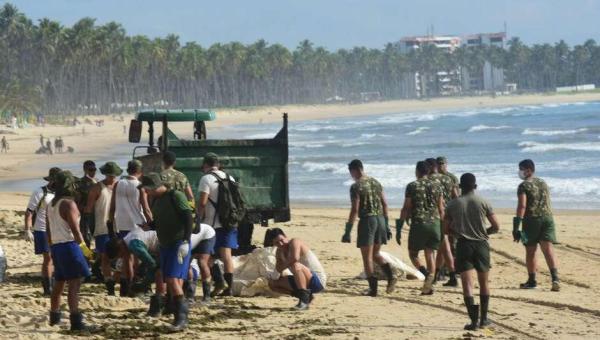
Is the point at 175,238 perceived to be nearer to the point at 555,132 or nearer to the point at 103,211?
the point at 103,211

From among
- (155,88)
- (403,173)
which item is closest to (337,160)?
(403,173)

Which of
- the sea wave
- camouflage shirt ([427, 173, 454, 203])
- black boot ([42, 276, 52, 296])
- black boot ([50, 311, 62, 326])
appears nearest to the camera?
black boot ([50, 311, 62, 326])

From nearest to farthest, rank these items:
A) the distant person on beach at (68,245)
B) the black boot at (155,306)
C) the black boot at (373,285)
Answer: the distant person on beach at (68,245)
the black boot at (155,306)
the black boot at (373,285)

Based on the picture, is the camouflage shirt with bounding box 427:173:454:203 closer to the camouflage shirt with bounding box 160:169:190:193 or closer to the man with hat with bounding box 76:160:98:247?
the camouflage shirt with bounding box 160:169:190:193

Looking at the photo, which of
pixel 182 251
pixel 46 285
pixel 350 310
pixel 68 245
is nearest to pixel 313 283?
pixel 350 310

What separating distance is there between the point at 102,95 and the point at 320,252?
130450 mm

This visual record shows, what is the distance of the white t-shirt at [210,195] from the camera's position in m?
12.3

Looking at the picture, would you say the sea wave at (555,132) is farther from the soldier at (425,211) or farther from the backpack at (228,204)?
the backpack at (228,204)

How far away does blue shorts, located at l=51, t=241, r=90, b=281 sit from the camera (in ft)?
33.1

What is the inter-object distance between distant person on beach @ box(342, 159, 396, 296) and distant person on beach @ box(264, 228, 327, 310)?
79cm

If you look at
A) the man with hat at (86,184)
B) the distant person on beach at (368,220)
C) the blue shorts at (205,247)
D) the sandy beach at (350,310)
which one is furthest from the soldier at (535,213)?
the man with hat at (86,184)

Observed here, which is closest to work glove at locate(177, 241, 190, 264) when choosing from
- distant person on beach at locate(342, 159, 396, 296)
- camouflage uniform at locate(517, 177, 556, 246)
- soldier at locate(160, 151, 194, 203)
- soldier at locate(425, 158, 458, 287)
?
soldier at locate(160, 151, 194, 203)

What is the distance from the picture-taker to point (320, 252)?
A: 1847 centimetres

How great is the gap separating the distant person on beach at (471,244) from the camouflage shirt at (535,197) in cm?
307
